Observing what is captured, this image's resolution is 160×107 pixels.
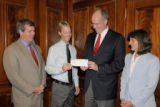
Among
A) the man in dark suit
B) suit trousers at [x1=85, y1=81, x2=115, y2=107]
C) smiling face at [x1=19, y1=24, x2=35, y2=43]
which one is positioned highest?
smiling face at [x1=19, y1=24, x2=35, y2=43]

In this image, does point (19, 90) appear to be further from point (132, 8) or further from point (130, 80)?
point (132, 8)

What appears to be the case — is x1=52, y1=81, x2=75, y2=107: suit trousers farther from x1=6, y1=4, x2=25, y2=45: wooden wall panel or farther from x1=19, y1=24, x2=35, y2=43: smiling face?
x1=6, y1=4, x2=25, y2=45: wooden wall panel

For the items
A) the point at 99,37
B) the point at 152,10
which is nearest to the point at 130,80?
the point at 99,37

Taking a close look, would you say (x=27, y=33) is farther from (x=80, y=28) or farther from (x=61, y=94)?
(x=80, y=28)

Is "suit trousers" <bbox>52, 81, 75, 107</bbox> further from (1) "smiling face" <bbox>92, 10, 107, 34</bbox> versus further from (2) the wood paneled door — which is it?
(2) the wood paneled door

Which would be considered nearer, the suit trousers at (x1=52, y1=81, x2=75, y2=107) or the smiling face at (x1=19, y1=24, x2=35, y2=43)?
the smiling face at (x1=19, y1=24, x2=35, y2=43)

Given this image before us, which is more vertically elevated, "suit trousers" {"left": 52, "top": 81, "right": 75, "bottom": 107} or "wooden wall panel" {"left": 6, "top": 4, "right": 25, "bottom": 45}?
"wooden wall panel" {"left": 6, "top": 4, "right": 25, "bottom": 45}

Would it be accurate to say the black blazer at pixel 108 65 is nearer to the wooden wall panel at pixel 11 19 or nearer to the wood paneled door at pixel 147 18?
the wood paneled door at pixel 147 18

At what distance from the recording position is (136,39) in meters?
1.85

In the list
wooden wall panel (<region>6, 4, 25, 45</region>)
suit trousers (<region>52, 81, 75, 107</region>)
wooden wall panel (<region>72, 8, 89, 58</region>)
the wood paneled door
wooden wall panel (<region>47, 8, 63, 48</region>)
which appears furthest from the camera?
wooden wall panel (<region>47, 8, 63, 48</region>)

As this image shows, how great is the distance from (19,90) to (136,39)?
5.19ft

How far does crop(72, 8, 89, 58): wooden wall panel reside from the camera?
293cm

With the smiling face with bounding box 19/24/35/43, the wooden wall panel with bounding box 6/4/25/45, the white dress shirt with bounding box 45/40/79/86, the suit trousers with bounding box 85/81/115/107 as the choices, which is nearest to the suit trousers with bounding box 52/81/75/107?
the white dress shirt with bounding box 45/40/79/86

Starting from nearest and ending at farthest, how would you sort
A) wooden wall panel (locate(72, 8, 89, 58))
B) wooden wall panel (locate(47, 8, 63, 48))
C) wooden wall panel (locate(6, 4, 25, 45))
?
1. wooden wall panel (locate(6, 4, 25, 45))
2. wooden wall panel (locate(72, 8, 89, 58))
3. wooden wall panel (locate(47, 8, 63, 48))
